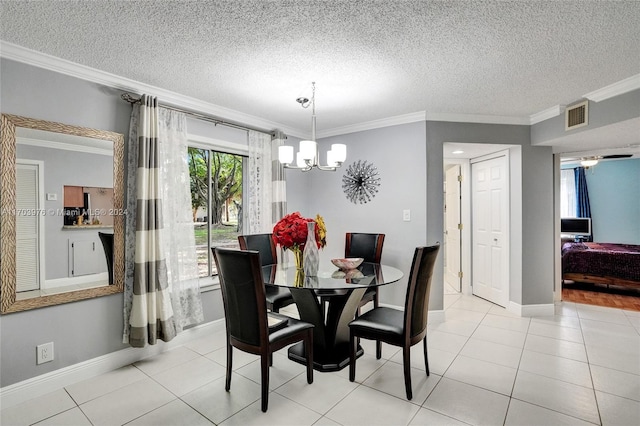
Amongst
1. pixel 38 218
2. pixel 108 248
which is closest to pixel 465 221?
pixel 108 248

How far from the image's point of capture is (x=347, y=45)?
217cm

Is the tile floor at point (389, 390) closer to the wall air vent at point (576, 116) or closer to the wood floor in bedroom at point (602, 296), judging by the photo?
the wood floor in bedroom at point (602, 296)

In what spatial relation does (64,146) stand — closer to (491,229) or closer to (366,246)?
(366,246)

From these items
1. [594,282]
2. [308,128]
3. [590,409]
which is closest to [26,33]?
[308,128]

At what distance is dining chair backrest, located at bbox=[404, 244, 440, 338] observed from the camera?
2176 millimetres

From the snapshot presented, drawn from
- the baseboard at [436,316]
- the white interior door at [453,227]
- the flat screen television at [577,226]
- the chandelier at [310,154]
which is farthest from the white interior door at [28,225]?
the flat screen television at [577,226]

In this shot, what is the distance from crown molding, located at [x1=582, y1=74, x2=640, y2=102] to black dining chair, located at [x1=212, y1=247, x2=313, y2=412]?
335 centimetres

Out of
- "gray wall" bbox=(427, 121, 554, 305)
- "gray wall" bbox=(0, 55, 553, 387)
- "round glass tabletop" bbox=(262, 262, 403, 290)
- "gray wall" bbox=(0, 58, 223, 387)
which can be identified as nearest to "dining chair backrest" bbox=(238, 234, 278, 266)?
"round glass tabletop" bbox=(262, 262, 403, 290)

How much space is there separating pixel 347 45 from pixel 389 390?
2.40m

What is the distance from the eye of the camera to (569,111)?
3.32 m

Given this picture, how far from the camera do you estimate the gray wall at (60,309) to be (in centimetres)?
218

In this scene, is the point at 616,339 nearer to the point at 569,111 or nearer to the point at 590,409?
the point at 590,409

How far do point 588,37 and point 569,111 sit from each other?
1548 mm

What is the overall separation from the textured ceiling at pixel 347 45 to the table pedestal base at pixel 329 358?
2268 millimetres
